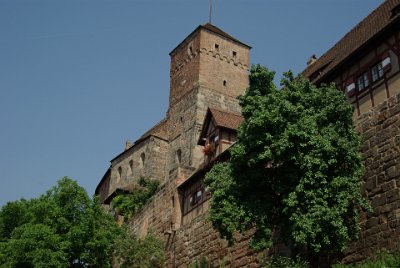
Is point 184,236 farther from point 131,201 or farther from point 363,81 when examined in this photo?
point 131,201

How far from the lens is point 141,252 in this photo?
2331cm

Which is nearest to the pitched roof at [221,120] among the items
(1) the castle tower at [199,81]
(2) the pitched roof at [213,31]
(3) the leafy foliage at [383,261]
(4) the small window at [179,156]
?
(3) the leafy foliage at [383,261]

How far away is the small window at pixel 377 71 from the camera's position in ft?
53.6

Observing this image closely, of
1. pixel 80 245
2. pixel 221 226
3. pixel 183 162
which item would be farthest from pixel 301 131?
pixel 183 162

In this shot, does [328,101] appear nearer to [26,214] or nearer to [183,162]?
[26,214]

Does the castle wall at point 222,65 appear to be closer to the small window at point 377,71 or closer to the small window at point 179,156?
the small window at point 179,156

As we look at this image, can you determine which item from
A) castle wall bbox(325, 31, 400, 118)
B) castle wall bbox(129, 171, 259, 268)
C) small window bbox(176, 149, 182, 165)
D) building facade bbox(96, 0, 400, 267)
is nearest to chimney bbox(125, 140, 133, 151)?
building facade bbox(96, 0, 400, 267)

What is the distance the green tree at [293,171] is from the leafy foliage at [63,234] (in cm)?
1033

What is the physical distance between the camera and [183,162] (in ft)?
128

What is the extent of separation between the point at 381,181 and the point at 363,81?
12.4ft

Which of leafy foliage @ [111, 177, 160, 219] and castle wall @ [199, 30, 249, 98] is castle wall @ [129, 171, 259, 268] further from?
castle wall @ [199, 30, 249, 98]

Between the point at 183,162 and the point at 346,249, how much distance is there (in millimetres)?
24835

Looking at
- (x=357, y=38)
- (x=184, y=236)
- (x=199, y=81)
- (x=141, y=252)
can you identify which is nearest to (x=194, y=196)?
(x=184, y=236)

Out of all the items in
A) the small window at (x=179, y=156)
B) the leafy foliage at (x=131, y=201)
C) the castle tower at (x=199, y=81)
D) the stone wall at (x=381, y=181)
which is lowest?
the stone wall at (x=381, y=181)
